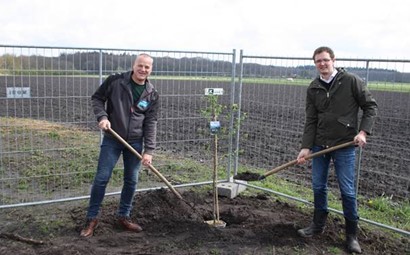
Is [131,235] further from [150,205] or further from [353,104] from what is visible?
[353,104]

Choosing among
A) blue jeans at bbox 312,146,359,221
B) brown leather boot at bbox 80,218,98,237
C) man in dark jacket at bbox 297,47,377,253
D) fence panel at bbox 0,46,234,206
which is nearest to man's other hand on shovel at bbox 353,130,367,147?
man in dark jacket at bbox 297,47,377,253

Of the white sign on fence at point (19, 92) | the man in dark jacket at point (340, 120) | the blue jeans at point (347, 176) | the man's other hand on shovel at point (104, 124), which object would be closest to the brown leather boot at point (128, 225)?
the man's other hand on shovel at point (104, 124)

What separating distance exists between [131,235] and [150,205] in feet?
2.67

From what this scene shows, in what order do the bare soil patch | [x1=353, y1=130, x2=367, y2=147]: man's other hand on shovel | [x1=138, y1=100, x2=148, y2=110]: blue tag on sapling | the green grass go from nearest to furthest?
[x1=353, y1=130, x2=367, y2=147]: man's other hand on shovel, the bare soil patch, [x1=138, y1=100, x2=148, y2=110]: blue tag on sapling, the green grass

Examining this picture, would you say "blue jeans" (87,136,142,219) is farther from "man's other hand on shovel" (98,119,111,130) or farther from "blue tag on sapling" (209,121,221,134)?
"blue tag on sapling" (209,121,221,134)

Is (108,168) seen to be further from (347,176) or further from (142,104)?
(347,176)

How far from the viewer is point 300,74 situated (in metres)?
6.73

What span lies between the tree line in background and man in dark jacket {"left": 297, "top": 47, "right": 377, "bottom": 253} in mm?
1056

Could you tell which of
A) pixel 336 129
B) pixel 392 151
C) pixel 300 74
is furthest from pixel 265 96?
pixel 392 151

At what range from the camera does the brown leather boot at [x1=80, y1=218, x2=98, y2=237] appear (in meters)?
5.10

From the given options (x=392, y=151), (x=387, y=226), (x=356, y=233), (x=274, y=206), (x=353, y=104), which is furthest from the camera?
(x=392, y=151)

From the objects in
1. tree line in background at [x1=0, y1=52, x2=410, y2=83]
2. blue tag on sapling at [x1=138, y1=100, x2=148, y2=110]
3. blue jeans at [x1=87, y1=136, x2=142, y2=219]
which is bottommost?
blue jeans at [x1=87, y1=136, x2=142, y2=219]

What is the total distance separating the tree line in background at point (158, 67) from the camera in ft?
18.7

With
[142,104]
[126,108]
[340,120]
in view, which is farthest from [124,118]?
[340,120]
